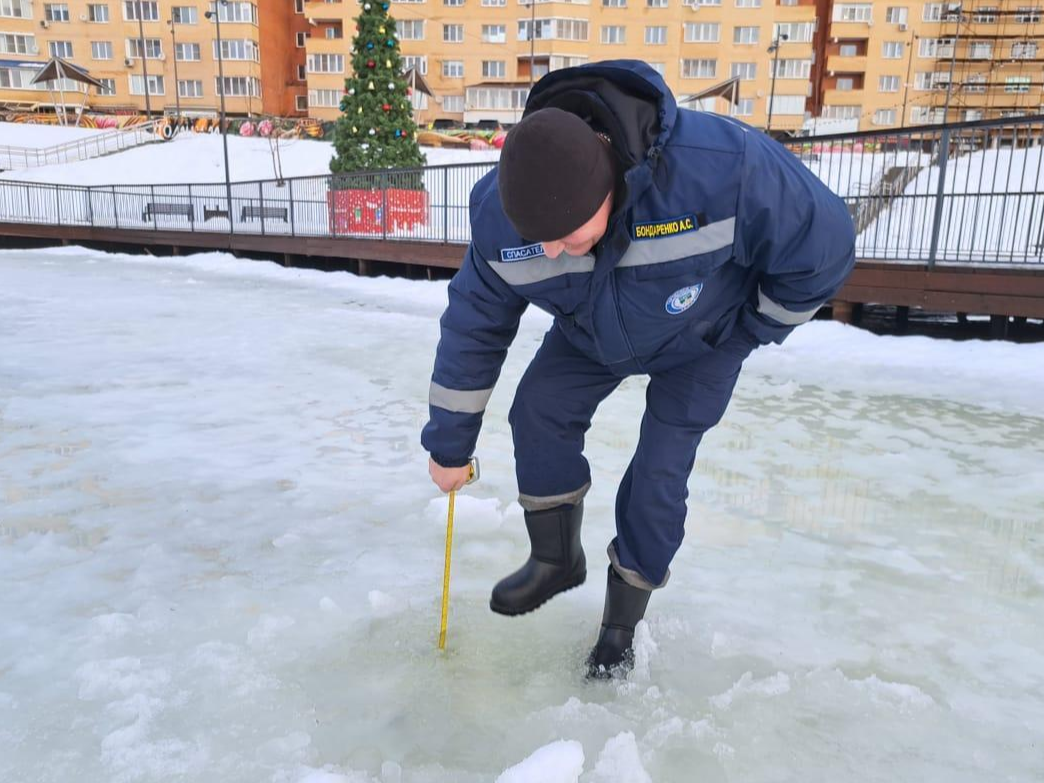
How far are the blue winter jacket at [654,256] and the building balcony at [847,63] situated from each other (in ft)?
195

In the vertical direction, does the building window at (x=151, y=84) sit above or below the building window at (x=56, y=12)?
below

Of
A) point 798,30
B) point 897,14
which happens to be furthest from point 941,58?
point 798,30


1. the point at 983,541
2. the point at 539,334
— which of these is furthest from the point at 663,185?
the point at 539,334

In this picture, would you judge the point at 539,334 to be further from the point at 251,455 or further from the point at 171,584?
the point at 171,584

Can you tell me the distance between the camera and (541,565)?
7.67 ft

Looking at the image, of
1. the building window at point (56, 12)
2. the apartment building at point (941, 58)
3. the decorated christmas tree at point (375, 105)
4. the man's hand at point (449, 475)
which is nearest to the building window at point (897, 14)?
the apartment building at point (941, 58)

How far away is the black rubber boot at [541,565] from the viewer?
2.32m

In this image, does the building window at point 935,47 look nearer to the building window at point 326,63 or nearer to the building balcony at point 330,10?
the building balcony at point 330,10

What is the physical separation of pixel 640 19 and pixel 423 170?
42751 millimetres

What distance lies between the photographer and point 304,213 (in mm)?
15789

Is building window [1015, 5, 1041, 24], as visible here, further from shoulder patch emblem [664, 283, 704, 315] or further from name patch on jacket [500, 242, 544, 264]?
name patch on jacket [500, 242, 544, 264]

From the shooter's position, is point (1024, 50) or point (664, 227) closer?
point (664, 227)

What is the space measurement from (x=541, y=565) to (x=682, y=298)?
0.89 meters

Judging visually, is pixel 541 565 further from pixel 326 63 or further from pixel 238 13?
pixel 238 13
